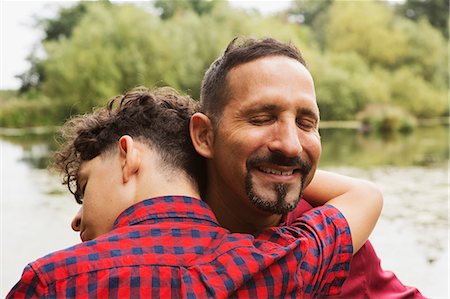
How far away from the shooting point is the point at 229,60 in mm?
1246

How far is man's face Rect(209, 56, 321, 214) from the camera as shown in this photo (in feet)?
3.85

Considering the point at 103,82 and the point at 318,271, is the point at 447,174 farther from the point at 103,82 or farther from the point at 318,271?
the point at 103,82

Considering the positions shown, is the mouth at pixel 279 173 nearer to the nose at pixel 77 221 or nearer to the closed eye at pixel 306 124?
the closed eye at pixel 306 124

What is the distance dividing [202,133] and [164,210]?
0.71ft

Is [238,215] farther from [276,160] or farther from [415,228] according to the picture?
[415,228]

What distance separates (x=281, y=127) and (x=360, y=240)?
32 centimetres

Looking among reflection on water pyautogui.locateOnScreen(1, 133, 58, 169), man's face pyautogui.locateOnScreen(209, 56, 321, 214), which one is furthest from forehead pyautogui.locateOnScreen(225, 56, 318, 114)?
reflection on water pyautogui.locateOnScreen(1, 133, 58, 169)

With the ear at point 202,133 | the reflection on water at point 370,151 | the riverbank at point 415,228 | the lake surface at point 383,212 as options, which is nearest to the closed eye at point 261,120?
the ear at point 202,133

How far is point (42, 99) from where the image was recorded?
22.5 m

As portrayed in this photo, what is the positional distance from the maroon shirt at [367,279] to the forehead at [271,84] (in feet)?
0.97

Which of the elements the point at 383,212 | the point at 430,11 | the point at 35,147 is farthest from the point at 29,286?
the point at 430,11

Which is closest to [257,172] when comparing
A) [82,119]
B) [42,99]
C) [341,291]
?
[341,291]

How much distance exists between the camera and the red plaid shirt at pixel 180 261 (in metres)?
0.99

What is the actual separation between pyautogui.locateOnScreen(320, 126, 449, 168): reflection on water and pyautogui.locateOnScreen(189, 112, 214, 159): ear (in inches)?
402
